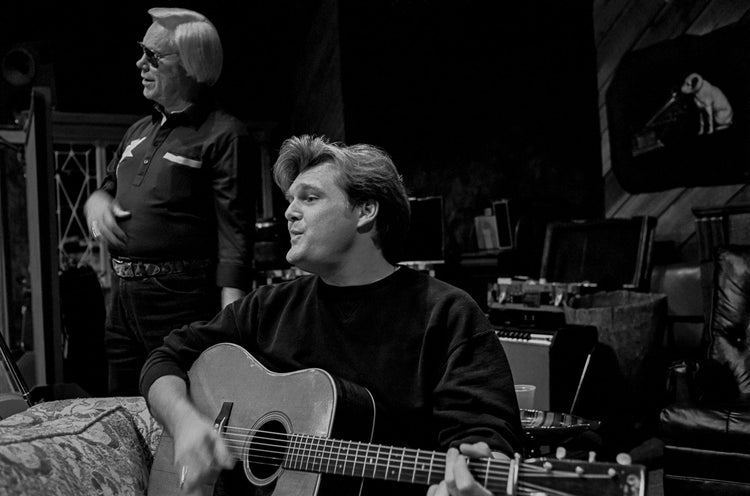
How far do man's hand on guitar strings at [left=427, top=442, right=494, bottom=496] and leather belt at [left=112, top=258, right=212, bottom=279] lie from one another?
131cm

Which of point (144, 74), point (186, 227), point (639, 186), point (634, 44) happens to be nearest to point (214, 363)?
point (186, 227)

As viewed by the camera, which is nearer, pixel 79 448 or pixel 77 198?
pixel 79 448

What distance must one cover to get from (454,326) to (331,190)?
41 cm

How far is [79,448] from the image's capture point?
150cm

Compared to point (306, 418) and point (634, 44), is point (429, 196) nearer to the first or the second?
point (634, 44)

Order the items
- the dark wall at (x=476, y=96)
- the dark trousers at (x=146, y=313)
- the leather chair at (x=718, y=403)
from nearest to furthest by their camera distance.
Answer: the dark trousers at (x=146, y=313) < the leather chair at (x=718, y=403) < the dark wall at (x=476, y=96)

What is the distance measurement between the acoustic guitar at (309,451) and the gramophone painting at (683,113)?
13.3ft

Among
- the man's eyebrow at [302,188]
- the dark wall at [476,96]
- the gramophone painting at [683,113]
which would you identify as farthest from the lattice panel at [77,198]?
the man's eyebrow at [302,188]

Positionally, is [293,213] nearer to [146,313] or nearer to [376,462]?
[376,462]

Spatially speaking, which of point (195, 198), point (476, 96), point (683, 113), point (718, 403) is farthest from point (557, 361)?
point (476, 96)

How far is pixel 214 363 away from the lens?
1.70 metres

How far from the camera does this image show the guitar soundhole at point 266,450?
1.44m

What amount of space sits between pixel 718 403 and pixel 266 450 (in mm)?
2361

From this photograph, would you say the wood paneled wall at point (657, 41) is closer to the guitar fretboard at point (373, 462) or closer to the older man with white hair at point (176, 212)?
the older man with white hair at point (176, 212)
